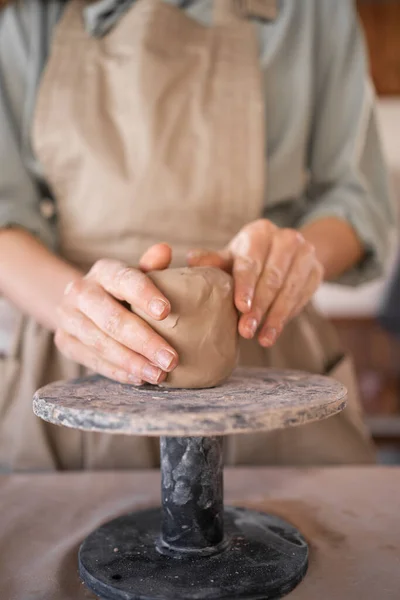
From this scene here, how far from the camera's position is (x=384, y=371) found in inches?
103

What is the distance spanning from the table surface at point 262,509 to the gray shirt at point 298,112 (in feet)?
1.41

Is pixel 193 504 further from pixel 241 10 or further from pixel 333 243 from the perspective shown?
pixel 241 10

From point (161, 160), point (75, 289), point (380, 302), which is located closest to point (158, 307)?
point (75, 289)

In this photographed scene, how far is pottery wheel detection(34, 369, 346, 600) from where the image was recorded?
19.5 inches

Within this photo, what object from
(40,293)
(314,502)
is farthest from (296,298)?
(40,293)

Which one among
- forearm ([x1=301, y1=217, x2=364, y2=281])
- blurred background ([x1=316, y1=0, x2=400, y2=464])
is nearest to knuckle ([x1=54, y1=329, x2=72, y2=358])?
forearm ([x1=301, y1=217, x2=364, y2=281])

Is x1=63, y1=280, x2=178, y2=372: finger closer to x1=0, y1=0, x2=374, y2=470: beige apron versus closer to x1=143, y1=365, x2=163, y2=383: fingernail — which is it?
x1=143, y1=365, x2=163, y2=383: fingernail

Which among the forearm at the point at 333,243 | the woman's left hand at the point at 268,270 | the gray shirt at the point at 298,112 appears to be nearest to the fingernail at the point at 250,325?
the woman's left hand at the point at 268,270

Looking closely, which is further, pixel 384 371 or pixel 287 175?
pixel 384 371

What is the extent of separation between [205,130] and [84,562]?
2.34 feet

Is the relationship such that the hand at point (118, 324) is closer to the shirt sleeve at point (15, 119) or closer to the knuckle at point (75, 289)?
the knuckle at point (75, 289)

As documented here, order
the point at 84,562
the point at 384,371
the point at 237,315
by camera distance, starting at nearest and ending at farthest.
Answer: the point at 84,562
the point at 237,315
the point at 384,371

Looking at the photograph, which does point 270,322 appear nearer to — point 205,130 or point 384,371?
point 205,130

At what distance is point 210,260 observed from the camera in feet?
2.50
